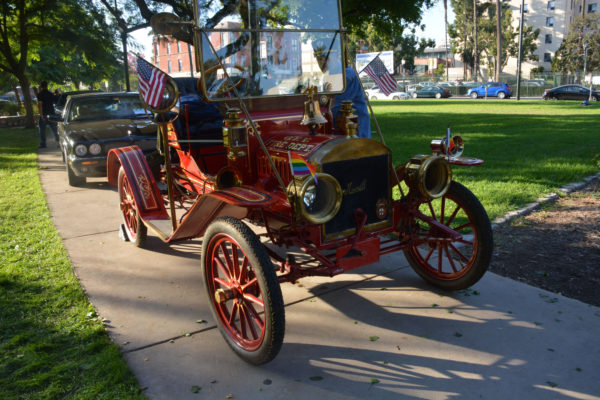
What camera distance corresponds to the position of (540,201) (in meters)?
5.94

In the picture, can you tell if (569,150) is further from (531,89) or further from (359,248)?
(531,89)

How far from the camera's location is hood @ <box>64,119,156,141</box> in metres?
7.91

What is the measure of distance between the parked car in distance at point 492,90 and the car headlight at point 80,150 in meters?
33.5

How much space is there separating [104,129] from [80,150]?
609 millimetres

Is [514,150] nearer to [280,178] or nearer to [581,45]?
[280,178]

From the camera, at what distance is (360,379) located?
8.87 ft

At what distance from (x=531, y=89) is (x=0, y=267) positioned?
40671mm

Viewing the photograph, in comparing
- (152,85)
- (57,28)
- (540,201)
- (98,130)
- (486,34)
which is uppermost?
(486,34)

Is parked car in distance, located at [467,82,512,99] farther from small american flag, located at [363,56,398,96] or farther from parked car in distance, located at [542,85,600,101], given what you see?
small american flag, located at [363,56,398,96]

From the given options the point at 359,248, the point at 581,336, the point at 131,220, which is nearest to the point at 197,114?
the point at 131,220

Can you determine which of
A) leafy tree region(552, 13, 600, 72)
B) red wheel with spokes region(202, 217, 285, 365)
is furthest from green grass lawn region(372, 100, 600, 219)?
leafy tree region(552, 13, 600, 72)

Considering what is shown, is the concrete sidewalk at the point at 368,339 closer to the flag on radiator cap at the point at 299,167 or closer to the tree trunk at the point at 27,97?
the flag on radiator cap at the point at 299,167

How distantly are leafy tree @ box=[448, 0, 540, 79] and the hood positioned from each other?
179 ft

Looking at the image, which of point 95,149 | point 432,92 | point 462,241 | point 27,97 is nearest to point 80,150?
point 95,149
